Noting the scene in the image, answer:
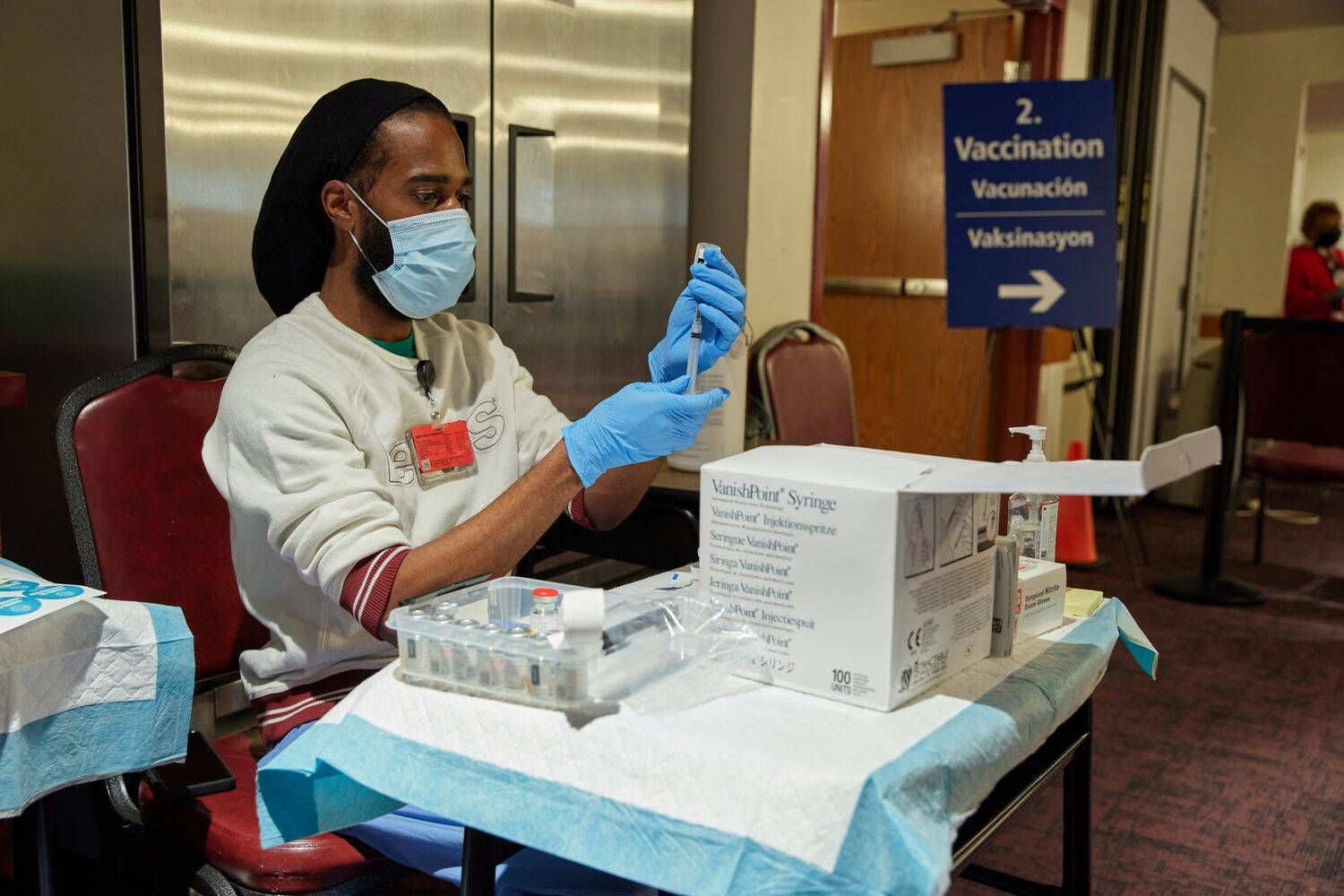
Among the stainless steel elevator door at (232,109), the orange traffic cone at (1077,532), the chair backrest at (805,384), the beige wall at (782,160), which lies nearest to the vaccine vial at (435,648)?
the stainless steel elevator door at (232,109)

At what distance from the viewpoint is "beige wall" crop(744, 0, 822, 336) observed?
3.15 meters

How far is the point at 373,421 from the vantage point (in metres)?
1.53

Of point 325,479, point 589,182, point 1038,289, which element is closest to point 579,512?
point 325,479

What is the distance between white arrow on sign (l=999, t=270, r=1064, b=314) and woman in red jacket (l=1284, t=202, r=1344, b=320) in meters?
3.98

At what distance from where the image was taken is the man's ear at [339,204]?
1.55 metres

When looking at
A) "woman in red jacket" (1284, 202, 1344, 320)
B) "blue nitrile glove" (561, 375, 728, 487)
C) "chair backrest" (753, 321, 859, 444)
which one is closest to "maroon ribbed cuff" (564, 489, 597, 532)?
"blue nitrile glove" (561, 375, 728, 487)

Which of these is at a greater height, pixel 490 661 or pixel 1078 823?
pixel 490 661

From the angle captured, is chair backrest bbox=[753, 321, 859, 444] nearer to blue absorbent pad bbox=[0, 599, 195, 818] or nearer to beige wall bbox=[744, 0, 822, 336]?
beige wall bbox=[744, 0, 822, 336]

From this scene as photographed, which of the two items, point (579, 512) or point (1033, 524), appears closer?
point (1033, 524)

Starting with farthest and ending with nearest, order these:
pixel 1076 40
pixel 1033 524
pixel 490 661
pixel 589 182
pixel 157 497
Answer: pixel 1076 40 → pixel 589 182 → pixel 157 497 → pixel 1033 524 → pixel 490 661

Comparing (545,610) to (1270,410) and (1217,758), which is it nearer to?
(1217,758)

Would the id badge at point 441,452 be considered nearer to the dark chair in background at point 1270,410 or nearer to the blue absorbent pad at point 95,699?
the blue absorbent pad at point 95,699

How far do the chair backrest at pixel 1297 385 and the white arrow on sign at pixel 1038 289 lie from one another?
1006mm

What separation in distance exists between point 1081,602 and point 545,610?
27.7 inches
